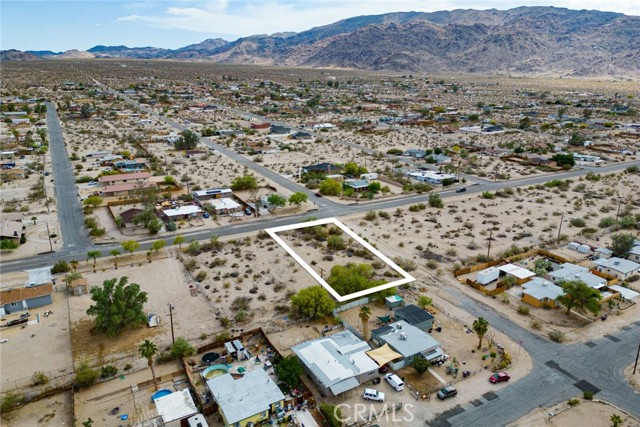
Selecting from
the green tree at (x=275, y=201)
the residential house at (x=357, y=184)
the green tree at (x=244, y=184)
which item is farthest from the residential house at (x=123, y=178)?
the residential house at (x=357, y=184)

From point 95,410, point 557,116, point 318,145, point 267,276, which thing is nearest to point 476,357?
point 267,276

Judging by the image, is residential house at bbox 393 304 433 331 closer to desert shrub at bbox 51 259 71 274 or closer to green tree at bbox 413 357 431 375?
green tree at bbox 413 357 431 375

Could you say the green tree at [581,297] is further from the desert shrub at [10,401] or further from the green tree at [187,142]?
the green tree at [187,142]

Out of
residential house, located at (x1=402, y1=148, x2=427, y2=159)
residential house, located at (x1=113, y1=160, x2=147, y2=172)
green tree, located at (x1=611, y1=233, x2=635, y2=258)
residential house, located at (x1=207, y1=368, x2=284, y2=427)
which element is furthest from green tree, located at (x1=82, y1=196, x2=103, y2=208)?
green tree, located at (x1=611, y1=233, x2=635, y2=258)

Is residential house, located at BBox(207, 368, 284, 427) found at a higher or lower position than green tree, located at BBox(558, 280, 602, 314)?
lower

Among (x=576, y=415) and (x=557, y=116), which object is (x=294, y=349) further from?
(x=557, y=116)

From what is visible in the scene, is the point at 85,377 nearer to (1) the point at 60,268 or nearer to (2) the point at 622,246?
(1) the point at 60,268
